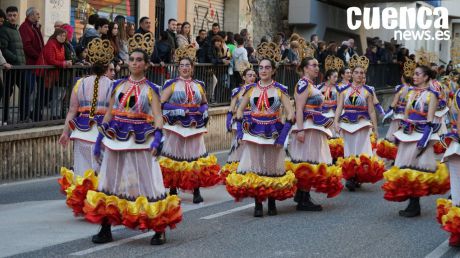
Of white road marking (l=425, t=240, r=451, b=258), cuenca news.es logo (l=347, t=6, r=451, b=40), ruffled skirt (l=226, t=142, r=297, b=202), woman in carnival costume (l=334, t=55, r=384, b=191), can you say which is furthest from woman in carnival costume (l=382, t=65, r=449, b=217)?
cuenca news.es logo (l=347, t=6, r=451, b=40)

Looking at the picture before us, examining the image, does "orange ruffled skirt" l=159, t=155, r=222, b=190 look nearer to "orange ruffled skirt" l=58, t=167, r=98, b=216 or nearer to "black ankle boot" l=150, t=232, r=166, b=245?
"orange ruffled skirt" l=58, t=167, r=98, b=216

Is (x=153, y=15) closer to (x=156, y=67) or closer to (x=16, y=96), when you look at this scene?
(x=156, y=67)

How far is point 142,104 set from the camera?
9680 millimetres

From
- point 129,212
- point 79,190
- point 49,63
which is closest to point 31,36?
point 49,63

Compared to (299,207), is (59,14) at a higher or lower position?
higher

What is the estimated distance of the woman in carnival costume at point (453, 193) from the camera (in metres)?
9.56

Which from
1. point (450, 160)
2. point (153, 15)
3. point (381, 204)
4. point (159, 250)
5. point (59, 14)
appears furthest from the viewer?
point (153, 15)

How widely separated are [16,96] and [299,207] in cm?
530

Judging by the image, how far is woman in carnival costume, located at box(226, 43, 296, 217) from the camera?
1165 centimetres

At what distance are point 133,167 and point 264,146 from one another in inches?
104

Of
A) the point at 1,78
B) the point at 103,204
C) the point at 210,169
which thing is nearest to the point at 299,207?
the point at 210,169

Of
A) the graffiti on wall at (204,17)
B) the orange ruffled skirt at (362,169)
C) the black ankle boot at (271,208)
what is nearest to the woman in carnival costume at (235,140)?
the orange ruffled skirt at (362,169)

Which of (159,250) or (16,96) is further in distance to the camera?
(16,96)

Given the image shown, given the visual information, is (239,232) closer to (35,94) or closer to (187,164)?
(187,164)
